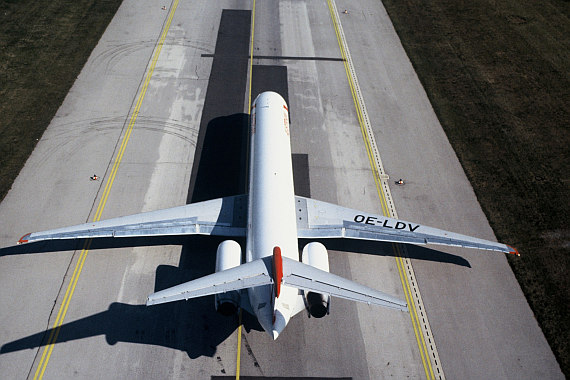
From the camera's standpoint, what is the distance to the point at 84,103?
90.5 feet

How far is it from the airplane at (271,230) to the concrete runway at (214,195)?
1832mm

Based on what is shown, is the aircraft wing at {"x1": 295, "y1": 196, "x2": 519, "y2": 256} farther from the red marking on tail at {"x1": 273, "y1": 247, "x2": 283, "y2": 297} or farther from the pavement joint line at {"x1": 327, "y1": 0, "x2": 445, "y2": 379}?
the red marking on tail at {"x1": 273, "y1": 247, "x2": 283, "y2": 297}

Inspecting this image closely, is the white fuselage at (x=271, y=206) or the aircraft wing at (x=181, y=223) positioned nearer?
the white fuselage at (x=271, y=206)

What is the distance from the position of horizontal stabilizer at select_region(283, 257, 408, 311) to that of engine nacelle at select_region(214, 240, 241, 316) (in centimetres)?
393

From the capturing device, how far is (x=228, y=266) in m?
16.1

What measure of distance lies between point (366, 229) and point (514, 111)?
18255 mm

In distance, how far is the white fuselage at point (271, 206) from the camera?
14328 millimetres

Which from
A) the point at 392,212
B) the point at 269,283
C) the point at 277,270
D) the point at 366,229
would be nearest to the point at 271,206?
the point at 366,229

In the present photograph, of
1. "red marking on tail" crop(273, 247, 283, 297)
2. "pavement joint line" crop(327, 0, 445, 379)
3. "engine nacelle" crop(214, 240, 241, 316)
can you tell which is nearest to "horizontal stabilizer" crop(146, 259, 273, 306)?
"red marking on tail" crop(273, 247, 283, 297)

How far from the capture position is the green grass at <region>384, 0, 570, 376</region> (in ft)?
67.7

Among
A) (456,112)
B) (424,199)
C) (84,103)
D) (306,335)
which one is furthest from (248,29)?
(306,335)

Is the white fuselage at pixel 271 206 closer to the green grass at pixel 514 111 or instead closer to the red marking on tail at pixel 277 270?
the red marking on tail at pixel 277 270

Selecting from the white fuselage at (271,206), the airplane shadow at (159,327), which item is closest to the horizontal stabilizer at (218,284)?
the white fuselage at (271,206)

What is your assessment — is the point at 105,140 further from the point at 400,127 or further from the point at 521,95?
the point at 521,95
